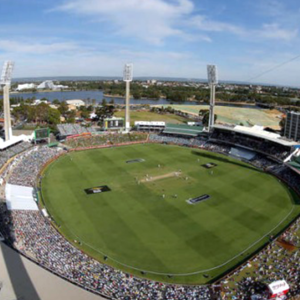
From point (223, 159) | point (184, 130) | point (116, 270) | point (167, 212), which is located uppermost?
point (184, 130)

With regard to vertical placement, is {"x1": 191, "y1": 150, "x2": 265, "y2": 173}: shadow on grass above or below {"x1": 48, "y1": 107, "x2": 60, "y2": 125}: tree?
below

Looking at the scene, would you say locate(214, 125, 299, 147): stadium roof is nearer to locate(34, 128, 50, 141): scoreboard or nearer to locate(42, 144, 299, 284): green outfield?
locate(42, 144, 299, 284): green outfield

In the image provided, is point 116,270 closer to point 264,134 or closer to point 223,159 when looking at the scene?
point 223,159

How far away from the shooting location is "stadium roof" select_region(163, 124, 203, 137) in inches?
2592

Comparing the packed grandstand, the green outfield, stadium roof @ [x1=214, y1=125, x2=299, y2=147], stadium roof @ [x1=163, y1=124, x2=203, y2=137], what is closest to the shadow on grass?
the green outfield

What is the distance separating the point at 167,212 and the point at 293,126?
47.1 metres

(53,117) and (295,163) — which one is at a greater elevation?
(53,117)

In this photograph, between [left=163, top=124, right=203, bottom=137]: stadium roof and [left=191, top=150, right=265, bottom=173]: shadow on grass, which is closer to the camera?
[left=191, top=150, right=265, bottom=173]: shadow on grass

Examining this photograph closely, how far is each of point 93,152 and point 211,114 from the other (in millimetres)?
26343

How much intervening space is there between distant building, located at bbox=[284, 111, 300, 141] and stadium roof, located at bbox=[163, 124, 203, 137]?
20.0 metres

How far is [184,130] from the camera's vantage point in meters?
66.9

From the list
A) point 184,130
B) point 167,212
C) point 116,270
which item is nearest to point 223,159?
point 184,130

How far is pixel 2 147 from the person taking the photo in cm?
4784

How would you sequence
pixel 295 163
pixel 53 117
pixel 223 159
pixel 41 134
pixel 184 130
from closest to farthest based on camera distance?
pixel 295 163
pixel 223 159
pixel 41 134
pixel 184 130
pixel 53 117
